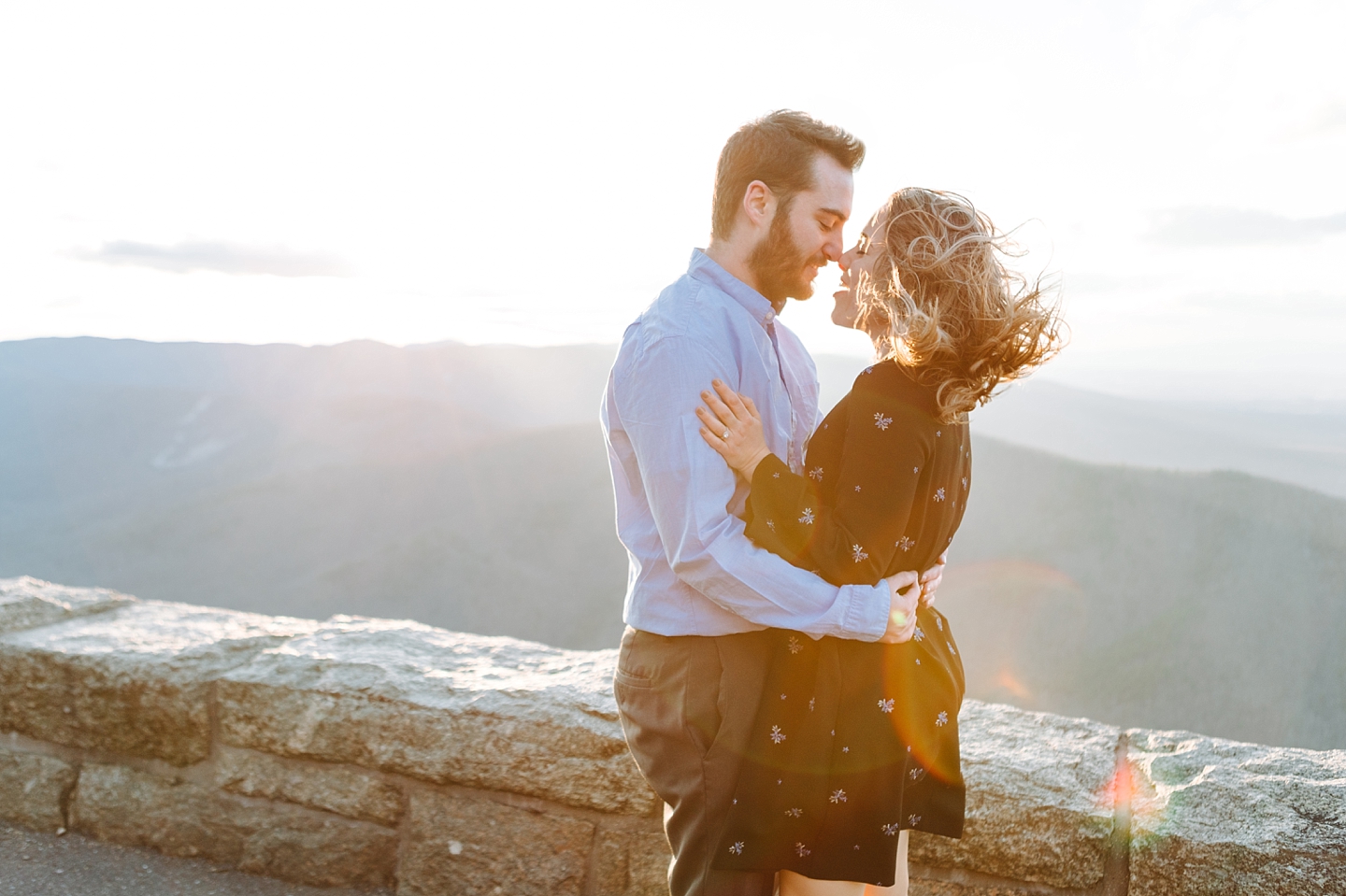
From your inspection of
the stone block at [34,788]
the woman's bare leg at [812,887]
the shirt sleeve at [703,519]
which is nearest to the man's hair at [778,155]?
the shirt sleeve at [703,519]

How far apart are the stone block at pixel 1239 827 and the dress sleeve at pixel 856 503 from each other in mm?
932

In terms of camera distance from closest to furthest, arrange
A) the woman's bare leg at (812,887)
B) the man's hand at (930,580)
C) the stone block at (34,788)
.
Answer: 1. the woman's bare leg at (812,887)
2. the man's hand at (930,580)
3. the stone block at (34,788)

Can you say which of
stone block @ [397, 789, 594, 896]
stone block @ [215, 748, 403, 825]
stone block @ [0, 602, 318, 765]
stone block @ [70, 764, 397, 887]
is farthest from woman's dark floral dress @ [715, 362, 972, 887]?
stone block @ [0, 602, 318, 765]

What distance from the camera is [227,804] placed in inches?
87.0

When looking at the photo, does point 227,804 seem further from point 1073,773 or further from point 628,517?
point 1073,773

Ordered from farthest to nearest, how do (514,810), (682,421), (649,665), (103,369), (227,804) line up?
(103,369) → (227,804) → (514,810) → (649,665) → (682,421)

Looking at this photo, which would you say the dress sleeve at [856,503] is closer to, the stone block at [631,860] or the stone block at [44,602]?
the stone block at [631,860]

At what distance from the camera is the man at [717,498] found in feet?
4.26

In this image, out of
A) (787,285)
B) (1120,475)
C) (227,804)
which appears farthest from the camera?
(1120,475)

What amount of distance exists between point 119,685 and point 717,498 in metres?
1.93

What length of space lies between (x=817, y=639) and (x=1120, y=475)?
99.4 ft

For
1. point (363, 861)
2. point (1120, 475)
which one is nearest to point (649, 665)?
point (363, 861)

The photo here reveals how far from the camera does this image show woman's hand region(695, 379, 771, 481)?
1333mm

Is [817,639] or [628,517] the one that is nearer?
[817,639]
